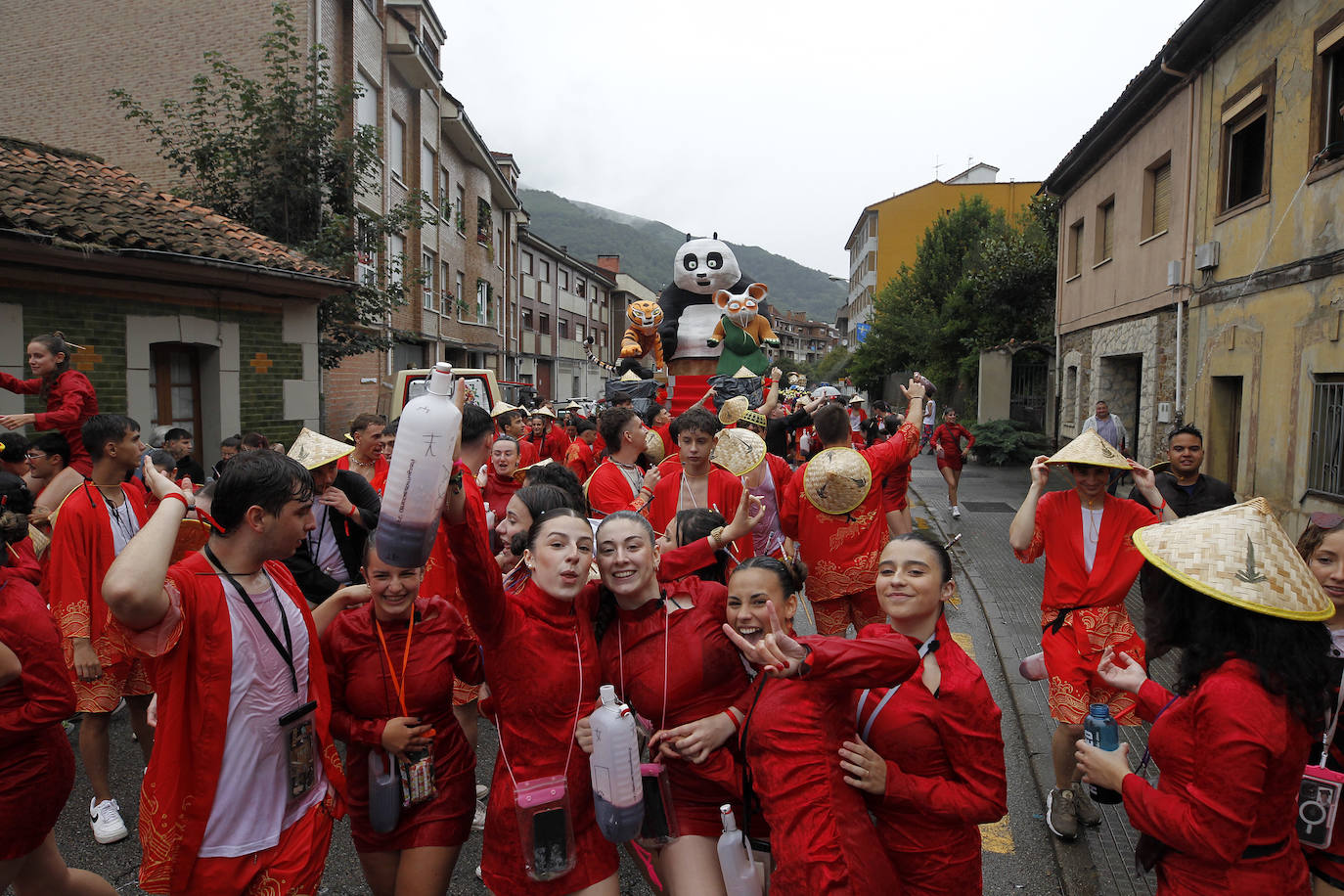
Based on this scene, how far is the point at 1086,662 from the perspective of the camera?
149 inches

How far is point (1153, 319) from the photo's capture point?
1248 centimetres

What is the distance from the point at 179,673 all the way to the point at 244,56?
56.5 ft

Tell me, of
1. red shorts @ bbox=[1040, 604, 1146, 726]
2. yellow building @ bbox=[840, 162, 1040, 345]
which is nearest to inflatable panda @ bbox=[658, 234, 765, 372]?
red shorts @ bbox=[1040, 604, 1146, 726]

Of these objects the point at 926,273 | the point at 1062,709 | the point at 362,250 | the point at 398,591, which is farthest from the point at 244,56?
the point at 926,273

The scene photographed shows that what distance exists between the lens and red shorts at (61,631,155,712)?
3.81m

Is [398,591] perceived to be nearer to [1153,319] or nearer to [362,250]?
[362,250]

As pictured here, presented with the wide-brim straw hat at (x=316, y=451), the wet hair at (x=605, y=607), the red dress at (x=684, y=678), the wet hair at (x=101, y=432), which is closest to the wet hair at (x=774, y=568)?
the red dress at (x=684, y=678)

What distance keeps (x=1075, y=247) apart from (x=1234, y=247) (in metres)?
8.07

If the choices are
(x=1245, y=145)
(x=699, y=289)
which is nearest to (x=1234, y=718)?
(x=699, y=289)

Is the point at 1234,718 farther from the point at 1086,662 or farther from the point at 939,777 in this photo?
the point at 1086,662

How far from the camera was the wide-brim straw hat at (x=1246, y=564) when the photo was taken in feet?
6.68

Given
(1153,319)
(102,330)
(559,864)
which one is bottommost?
(559,864)

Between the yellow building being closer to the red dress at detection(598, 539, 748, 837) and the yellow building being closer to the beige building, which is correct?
the beige building

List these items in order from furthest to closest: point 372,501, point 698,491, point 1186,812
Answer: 1. point 698,491
2. point 372,501
3. point 1186,812
